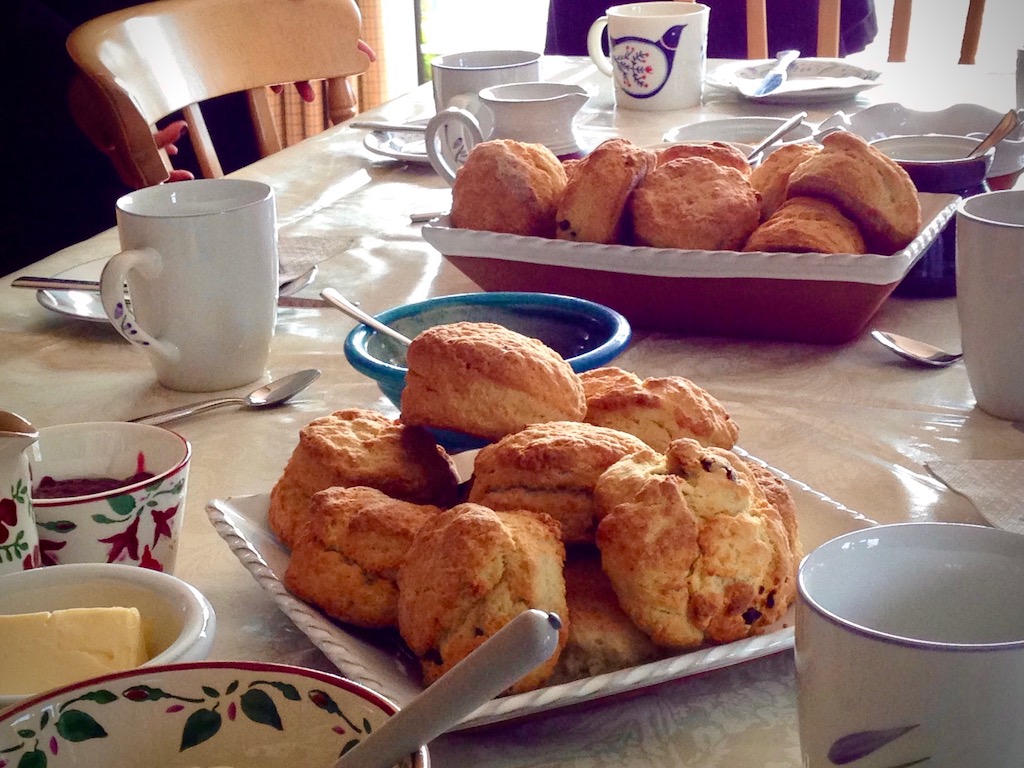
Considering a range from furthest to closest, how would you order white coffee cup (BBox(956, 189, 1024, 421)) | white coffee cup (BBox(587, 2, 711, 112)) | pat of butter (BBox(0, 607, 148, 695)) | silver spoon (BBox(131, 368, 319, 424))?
1. white coffee cup (BBox(587, 2, 711, 112))
2. silver spoon (BBox(131, 368, 319, 424))
3. white coffee cup (BBox(956, 189, 1024, 421))
4. pat of butter (BBox(0, 607, 148, 695))

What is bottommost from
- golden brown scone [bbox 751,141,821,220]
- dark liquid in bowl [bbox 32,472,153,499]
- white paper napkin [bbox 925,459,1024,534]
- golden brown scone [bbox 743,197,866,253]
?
white paper napkin [bbox 925,459,1024,534]

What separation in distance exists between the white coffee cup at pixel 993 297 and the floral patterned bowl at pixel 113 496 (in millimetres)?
580

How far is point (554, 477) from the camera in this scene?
63cm

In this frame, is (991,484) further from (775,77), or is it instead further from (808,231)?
(775,77)

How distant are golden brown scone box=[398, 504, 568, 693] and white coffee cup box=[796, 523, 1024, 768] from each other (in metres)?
0.15

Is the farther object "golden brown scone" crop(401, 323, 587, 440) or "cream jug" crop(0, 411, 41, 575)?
"golden brown scone" crop(401, 323, 587, 440)

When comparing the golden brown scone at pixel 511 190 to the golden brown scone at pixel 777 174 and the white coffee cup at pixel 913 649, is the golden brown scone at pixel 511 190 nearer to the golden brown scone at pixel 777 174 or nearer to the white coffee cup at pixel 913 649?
Answer: the golden brown scone at pixel 777 174

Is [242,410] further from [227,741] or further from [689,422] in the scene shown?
[227,741]

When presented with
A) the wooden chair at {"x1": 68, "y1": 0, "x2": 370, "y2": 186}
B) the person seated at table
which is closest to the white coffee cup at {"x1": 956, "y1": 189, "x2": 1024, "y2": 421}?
the wooden chair at {"x1": 68, "y1": 0, "x2": 370, "y2": 186}

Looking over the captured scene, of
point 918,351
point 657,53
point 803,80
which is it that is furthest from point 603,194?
point 803,80

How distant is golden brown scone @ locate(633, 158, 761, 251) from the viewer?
104 cm

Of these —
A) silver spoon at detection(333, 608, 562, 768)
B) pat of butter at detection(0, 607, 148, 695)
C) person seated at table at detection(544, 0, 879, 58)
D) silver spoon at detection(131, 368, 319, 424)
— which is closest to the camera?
silver spoon at detection(333, 608, 562, 768)

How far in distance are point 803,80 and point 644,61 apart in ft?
0.94

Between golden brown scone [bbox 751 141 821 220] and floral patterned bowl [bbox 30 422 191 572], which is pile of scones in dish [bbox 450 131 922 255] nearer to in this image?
golden brown scone [bbox 751 141 821 220]
